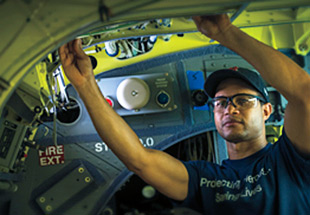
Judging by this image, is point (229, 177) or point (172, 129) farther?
point (172, 129)

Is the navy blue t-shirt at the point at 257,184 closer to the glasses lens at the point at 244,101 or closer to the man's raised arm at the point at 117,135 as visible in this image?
the man's raised arm at the point at 117,135

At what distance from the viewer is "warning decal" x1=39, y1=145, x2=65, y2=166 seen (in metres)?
3.25

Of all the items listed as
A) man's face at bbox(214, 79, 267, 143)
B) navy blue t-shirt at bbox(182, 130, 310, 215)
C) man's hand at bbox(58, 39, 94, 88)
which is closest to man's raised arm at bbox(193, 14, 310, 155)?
navy blue t-shirt at bbox(182, 130, 310, 215)

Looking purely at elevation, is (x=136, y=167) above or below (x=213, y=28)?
below

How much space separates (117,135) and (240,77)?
3.37ft

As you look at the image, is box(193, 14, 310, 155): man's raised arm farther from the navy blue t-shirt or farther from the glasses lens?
the glasses lens

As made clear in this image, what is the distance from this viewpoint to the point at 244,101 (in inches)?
98.0

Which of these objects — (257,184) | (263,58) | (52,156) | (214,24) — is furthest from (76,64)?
(52,156)

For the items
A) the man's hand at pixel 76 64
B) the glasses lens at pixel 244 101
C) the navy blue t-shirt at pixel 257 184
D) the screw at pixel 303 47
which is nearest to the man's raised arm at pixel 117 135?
the man's hand at pixel 76 64

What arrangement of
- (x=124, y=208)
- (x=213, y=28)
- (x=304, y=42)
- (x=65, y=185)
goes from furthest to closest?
1. (x=124, y=208)
2. (x=304, y=42)
3. (x=65, y=185)
4. (x=213, y=28)

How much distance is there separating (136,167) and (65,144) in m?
1.26

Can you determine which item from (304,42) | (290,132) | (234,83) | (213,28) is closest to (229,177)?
(290,132)

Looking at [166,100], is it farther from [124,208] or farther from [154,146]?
[124,208]

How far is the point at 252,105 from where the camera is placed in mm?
2482
